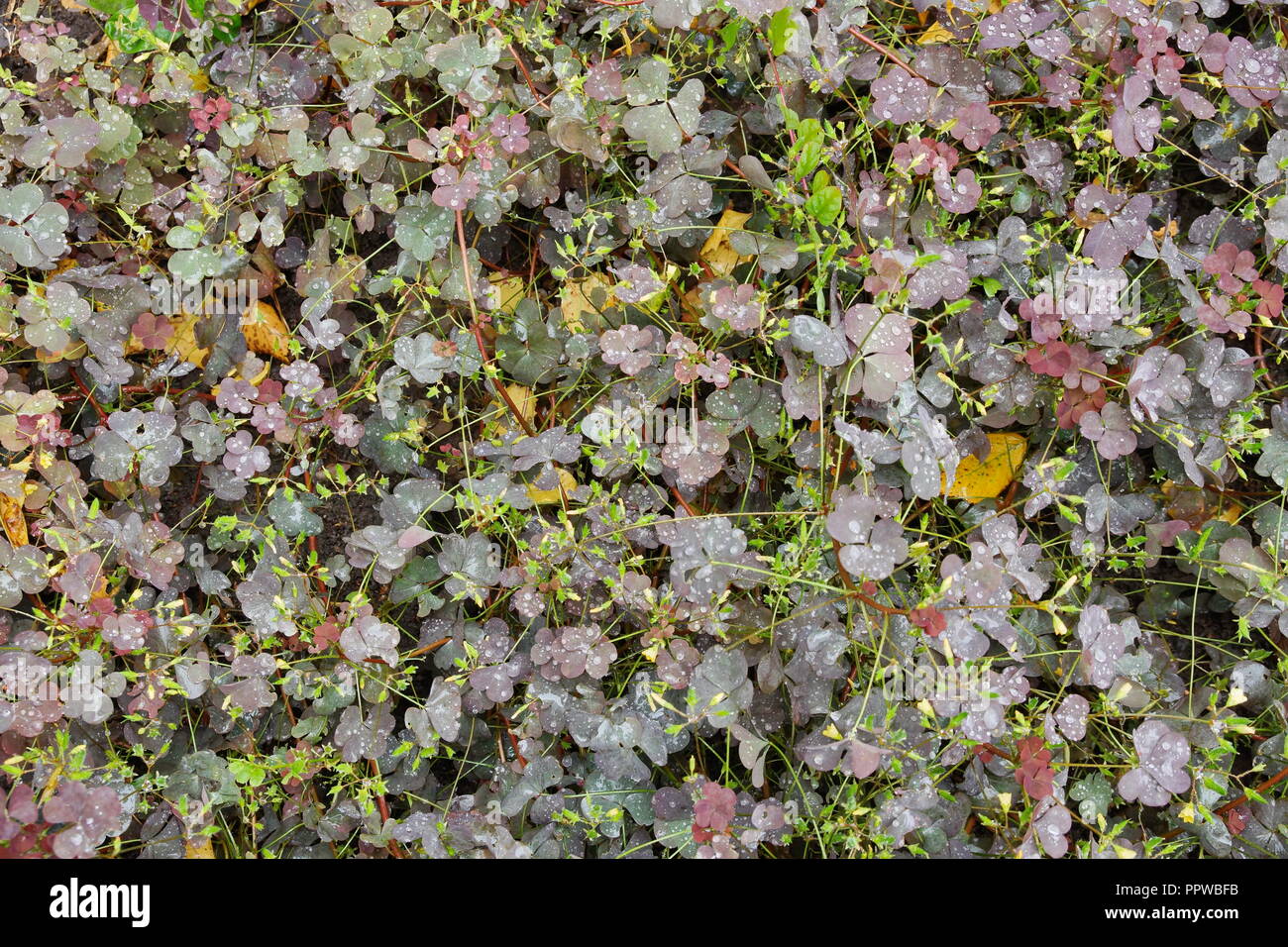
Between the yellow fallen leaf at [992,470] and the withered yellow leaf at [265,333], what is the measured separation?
152cm

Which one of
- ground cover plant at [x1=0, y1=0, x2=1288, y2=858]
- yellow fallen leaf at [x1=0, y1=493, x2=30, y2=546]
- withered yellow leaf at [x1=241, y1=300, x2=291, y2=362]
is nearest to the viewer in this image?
ground cover plant at [x1=0, y1=0, x2=1288, y2=858]

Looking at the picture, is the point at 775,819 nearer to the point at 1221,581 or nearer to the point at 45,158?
the point at 1221,581

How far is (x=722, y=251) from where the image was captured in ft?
6.45

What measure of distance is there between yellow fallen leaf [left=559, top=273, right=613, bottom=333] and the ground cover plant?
0.01 meters

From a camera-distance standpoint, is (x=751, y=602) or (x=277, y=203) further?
(x=277, y=203)

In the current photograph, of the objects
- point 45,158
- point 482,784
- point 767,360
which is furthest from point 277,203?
point 482,784

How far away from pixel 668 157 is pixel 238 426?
112 cm

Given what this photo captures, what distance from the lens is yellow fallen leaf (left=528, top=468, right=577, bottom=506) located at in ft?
6.24

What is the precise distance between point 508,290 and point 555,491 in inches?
19.0

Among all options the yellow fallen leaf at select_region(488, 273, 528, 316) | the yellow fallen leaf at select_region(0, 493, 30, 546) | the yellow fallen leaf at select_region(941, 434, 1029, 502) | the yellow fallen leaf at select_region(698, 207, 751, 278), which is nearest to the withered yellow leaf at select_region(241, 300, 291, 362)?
the yellow fallen leaf at select_region(488, 273, 528, 316)

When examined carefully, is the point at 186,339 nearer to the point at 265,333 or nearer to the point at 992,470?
the point at 265,333

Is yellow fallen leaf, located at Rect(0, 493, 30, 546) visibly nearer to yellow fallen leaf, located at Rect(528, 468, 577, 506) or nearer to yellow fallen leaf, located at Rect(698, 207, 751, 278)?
yellow fallen leaf, located at Rect(528, 468, 577, 506)

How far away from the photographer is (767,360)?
194 cm

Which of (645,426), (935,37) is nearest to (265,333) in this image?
(645,426)
